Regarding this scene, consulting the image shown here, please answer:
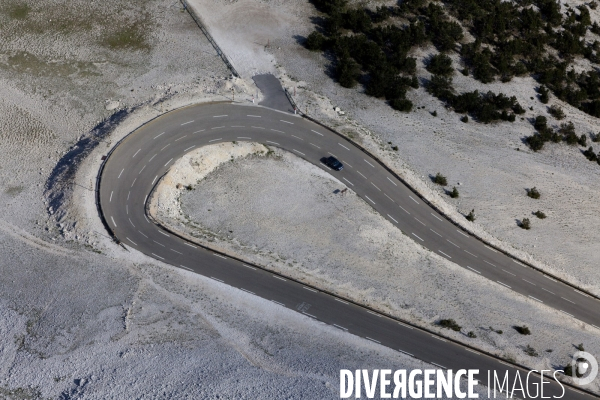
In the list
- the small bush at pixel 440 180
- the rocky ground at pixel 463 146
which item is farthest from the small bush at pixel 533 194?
the small bush at pixel 440 180

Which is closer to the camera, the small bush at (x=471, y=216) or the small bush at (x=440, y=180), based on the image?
the small bush at (x=471, y=216)

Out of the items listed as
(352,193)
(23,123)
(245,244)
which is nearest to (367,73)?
(352,193)

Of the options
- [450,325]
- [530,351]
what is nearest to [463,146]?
[450,325]

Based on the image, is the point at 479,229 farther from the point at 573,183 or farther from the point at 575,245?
the point at 573,183

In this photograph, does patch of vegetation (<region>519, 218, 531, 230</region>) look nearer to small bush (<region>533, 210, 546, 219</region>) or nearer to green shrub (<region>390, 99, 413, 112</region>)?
small bush (<region>533, 210, 546, 219</region>)

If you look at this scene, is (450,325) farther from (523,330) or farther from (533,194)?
(533,194)

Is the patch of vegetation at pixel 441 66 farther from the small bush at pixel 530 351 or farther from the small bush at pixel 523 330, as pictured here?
the small bush at pixel 530 351

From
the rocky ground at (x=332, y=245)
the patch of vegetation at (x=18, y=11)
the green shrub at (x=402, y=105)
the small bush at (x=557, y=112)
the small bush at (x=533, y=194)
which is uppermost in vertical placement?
the patch of vegetation at (x=18, y=11)
